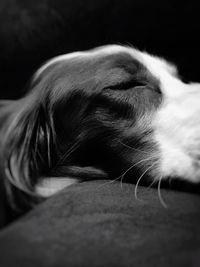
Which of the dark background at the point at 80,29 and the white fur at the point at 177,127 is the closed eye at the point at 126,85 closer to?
the white fur at the point at 177,127

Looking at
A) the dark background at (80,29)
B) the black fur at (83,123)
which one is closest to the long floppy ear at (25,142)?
the black fur at (83,123)

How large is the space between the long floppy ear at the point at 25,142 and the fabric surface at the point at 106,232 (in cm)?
15

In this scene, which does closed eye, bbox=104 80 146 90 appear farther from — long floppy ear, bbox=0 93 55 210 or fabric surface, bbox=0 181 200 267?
fabric surface, bbox=0 181 200 267

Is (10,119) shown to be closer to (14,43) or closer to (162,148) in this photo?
(14,43)

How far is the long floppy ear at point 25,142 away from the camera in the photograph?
1.11 meters

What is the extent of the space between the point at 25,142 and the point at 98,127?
19cm

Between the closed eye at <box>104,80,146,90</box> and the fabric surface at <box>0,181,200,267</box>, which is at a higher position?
the closed eye at <box>104,80,146,90</box>

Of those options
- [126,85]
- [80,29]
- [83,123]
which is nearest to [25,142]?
[83,123]

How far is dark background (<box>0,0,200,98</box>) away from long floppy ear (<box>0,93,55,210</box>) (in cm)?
13

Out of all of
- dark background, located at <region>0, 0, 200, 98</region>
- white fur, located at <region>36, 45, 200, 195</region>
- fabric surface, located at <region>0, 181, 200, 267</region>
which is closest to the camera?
fabric surface, located at <region>0, 181, 200, 267</region>

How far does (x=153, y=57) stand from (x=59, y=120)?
437 mm

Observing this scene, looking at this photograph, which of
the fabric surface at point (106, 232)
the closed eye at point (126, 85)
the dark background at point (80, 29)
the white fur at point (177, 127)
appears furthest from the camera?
the dark background at point (80, 29)

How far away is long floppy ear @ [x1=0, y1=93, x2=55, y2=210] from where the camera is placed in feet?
3.65

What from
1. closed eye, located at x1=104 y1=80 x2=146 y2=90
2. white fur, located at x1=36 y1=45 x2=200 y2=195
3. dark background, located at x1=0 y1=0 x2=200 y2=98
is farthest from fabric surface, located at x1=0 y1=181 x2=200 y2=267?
dark background, located at x1=0 y1=0 x2=200 y2=98
